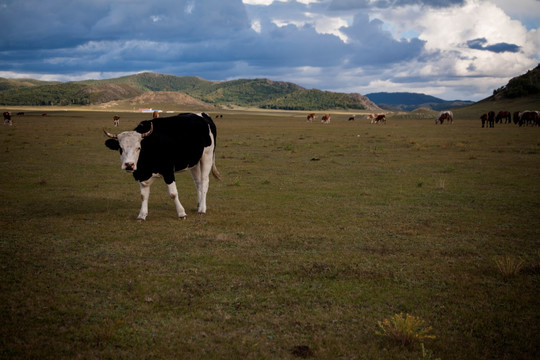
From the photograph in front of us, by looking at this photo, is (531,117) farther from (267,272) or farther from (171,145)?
(267,272)

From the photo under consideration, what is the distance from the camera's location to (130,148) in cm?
966

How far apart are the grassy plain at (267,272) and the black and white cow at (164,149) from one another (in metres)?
0.80

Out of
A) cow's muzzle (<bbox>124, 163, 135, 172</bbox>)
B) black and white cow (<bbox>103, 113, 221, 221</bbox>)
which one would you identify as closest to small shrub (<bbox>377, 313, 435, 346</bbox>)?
cow's muzzle (<bbox>124, 163, 135, 172</bbox>)

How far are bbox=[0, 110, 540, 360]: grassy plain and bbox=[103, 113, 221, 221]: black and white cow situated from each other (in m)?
0.80

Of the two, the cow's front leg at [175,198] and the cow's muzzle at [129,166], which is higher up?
the cow's muzzle at [129,166]

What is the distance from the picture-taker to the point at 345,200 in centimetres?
1316

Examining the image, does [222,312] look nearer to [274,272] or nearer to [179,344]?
[179,344]

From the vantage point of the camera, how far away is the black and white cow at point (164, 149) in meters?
9.78

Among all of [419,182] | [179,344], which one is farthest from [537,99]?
[179,344]

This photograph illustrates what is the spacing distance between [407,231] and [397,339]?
4844mm

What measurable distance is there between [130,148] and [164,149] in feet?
2.88

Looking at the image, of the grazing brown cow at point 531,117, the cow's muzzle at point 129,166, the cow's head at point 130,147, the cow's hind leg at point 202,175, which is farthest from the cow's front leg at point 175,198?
the grazing brown cow at point 531,117

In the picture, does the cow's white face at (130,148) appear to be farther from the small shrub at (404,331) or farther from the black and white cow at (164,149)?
the small shrub at (404,331)

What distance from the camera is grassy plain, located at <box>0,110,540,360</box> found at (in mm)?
5121
